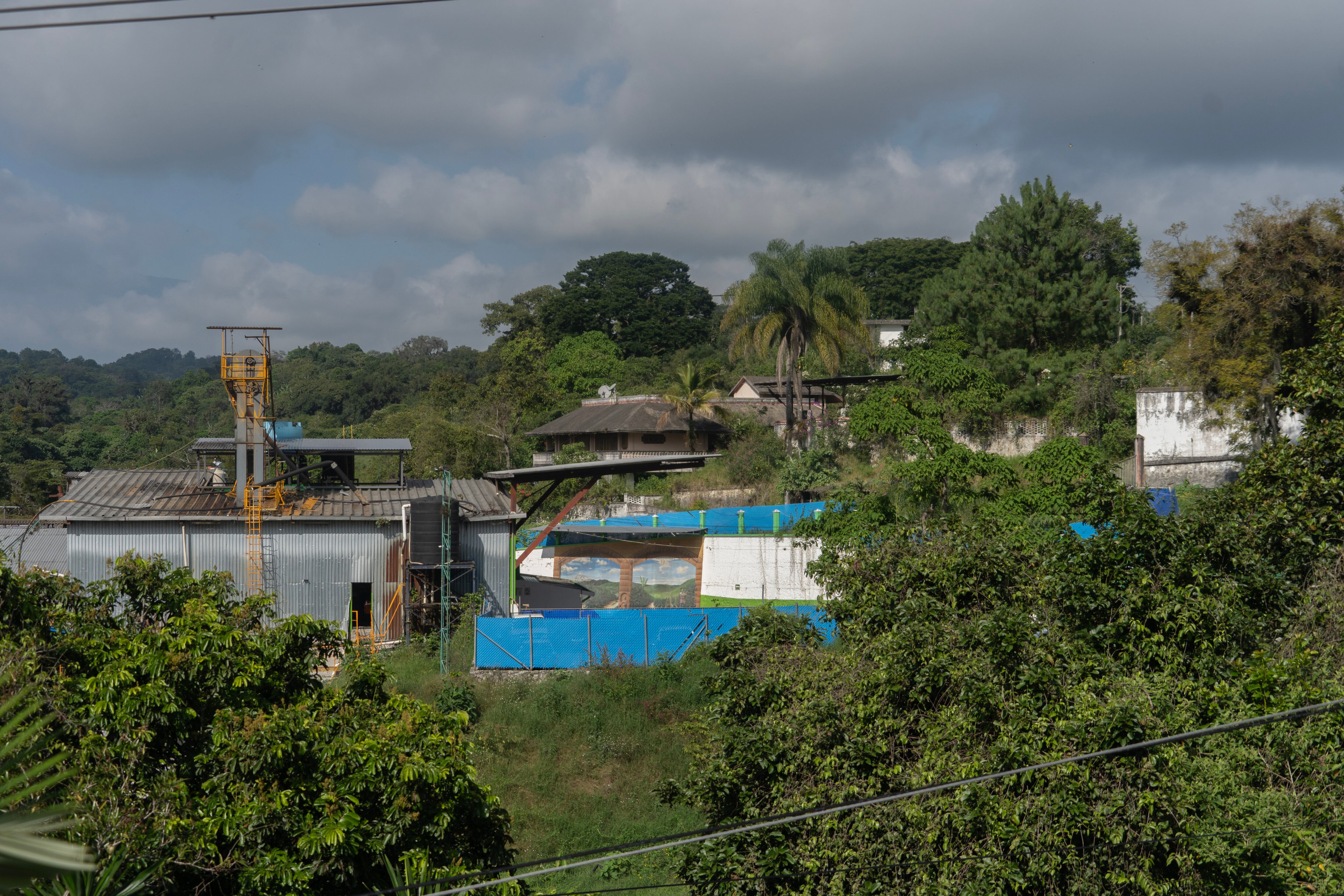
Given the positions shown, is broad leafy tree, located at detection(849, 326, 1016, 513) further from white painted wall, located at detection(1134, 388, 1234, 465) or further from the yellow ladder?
the yellow ladder

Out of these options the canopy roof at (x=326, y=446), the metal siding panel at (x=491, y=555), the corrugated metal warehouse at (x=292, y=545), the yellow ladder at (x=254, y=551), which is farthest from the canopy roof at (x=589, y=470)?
the yellow ladder at (x=254, y=551)

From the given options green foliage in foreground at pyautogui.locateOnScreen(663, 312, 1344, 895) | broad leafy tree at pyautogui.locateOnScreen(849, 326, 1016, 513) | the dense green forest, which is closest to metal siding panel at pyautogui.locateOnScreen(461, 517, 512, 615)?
the dense green forest

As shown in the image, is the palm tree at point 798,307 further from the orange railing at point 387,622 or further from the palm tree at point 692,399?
the orange railing at point 387,622

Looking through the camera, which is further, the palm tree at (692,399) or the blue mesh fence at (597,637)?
the palm tree at (692,399)

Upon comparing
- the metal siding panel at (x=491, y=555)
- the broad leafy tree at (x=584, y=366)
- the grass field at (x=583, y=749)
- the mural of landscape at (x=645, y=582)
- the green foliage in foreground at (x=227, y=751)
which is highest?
the broad leafy tree at (x=584, y=366)

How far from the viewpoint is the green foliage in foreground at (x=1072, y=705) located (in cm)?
758

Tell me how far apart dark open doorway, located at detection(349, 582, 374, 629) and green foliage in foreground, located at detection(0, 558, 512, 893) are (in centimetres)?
1434

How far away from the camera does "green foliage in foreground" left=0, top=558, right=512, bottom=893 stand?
273 inches

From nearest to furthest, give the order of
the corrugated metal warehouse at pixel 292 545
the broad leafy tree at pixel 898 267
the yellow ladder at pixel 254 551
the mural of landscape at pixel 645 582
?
the yellow ladder at pixel 254 551, the corrugated metal warehouse at pixel 292 545, the mural of landscape at pixel 645 582, the broad leafy tree at pixel 898 267

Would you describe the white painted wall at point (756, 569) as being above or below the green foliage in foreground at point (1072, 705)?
below

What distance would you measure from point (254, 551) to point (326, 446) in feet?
11.5

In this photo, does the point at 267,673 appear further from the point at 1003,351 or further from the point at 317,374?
the point at 317,374

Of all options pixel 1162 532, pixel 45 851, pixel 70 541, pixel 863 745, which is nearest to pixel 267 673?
pixel 863 745

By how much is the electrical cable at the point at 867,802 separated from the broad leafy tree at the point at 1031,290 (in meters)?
28.1
